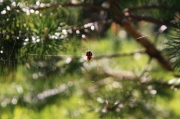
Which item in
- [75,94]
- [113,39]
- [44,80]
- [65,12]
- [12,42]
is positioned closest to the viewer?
[12,42]

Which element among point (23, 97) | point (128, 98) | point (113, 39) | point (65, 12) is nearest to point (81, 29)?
point (65, 12)

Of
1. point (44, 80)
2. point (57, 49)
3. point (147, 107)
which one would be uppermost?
point (57, 49)

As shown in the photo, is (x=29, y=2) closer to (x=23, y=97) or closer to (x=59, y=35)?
(x=59, y=35)

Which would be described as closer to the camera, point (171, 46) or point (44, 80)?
point (171, 46)

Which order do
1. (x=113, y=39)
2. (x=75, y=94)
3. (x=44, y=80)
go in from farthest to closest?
1. (x=113, y=39)
2. (x=75, y=94)
3. (x=44, y=80)

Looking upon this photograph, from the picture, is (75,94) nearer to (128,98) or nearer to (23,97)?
(23,97)

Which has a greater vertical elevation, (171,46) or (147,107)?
(171,46)

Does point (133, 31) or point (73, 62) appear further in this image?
point (73, 62)
